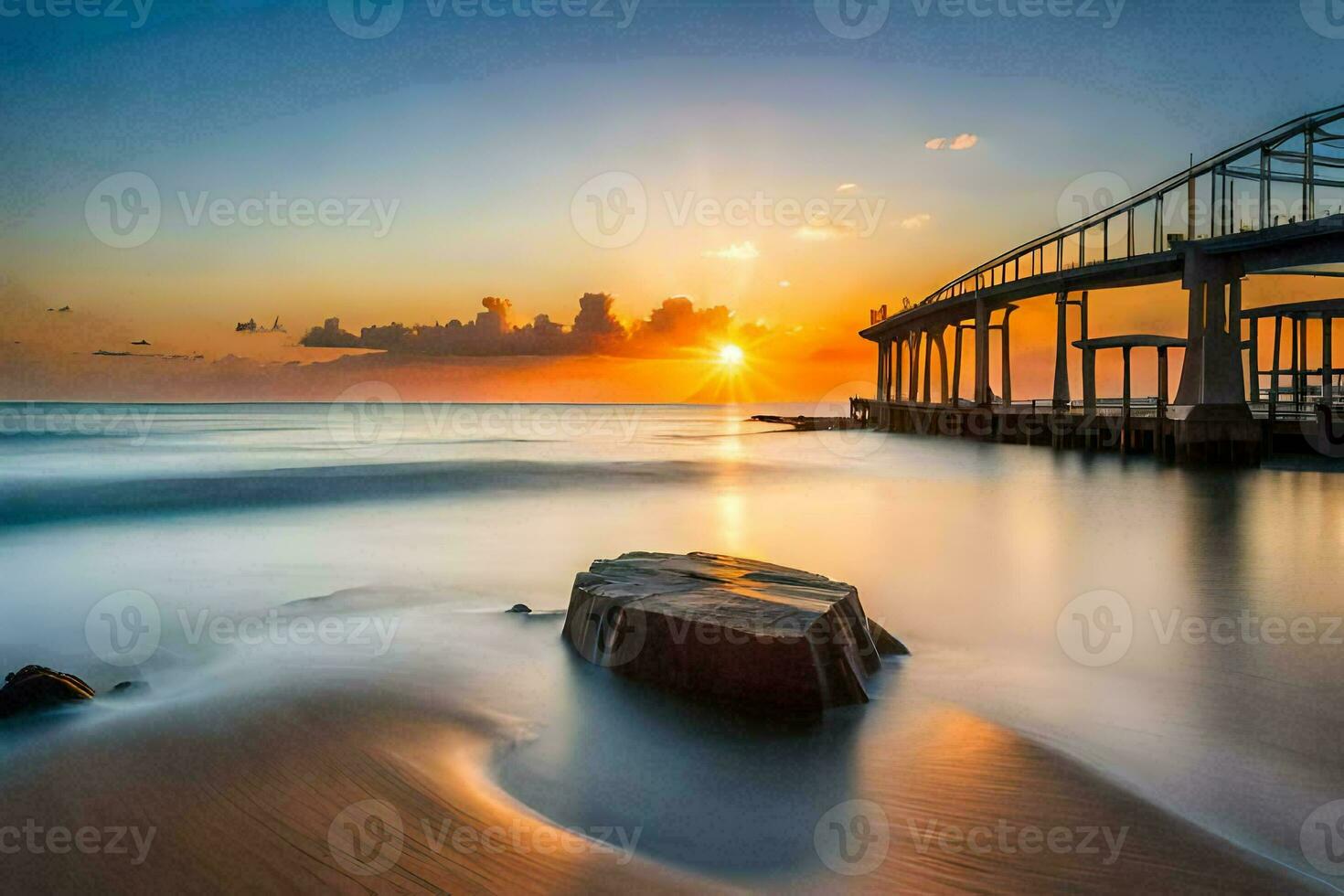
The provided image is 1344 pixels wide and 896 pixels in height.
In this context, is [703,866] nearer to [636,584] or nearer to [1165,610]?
[636,584]

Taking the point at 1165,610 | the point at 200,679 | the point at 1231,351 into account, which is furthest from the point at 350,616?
the point at 1231,351

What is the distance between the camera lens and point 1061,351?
50.3 m

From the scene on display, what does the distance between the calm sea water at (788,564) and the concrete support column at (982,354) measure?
35.6 metres

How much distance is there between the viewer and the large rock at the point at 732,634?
4.95 metres

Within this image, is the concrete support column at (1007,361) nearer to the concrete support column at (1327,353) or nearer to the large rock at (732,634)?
the concrete support column at (1327,353)

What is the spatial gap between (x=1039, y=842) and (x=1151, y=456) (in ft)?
127

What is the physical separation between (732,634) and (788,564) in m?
7.38

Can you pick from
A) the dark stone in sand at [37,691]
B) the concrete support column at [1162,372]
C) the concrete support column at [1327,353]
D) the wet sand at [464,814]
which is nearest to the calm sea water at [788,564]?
the wet sand at [464,814]

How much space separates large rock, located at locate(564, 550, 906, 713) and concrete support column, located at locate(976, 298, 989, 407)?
58.6m

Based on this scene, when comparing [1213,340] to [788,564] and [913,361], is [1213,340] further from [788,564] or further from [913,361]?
[913,361]

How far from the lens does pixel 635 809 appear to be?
395 cm

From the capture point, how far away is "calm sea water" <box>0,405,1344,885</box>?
425 cm

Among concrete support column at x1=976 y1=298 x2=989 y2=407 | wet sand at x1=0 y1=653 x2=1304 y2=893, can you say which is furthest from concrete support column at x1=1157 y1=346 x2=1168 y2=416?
wet sand at x1=0 y1=653 x2=1304 y2=893

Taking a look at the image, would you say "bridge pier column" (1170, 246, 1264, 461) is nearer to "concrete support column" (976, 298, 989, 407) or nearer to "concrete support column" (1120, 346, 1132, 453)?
"concrete support column" (1120, 346, 1132, 453)
